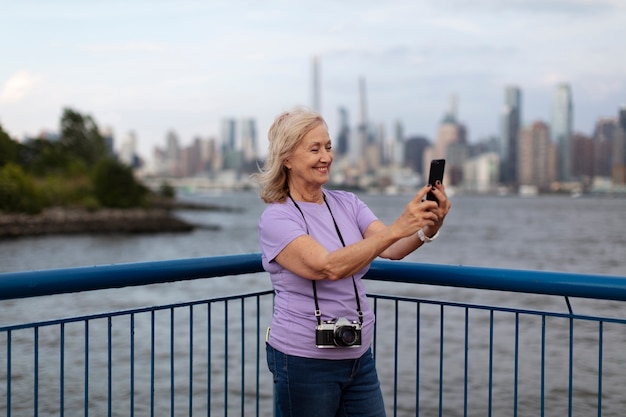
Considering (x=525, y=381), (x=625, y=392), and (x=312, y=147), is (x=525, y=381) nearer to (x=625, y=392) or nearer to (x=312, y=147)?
(x=625, y=392)

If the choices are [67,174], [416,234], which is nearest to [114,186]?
[67,174]

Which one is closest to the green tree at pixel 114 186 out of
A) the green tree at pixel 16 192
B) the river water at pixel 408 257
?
the green tree at pixel 16 192

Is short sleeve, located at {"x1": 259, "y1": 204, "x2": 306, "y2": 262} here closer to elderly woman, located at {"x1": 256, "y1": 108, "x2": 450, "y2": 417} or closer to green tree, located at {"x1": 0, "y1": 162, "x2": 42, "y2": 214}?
elderly woman, located at {"x1": 256, "y1": 108, "x2": 450, "y2": 417}

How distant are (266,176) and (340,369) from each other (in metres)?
0.71

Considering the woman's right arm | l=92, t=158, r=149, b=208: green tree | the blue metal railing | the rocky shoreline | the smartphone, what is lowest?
the rocky shoreline

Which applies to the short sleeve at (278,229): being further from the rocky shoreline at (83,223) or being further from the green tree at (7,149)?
the green tree at (7,149)

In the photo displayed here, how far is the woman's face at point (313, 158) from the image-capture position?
2.60 m

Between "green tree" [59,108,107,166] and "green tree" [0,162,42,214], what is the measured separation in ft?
114

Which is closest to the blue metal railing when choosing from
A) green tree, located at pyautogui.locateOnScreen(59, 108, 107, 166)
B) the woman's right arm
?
the woman's right arm

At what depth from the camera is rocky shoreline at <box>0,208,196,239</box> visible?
7706cm

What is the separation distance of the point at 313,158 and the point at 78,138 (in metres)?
124

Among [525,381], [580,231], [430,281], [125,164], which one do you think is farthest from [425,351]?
[125,164]

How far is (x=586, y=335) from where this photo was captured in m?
24.4

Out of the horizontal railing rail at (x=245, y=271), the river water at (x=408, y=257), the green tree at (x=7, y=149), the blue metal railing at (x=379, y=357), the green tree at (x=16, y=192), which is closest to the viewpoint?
the horizontal railing rail at (x=245, y=271)
